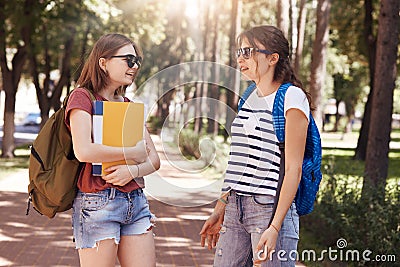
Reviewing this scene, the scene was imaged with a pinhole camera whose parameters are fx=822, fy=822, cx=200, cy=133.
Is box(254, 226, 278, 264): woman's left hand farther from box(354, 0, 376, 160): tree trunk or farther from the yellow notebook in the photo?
box(354, 0, 376, 160): tree trunk

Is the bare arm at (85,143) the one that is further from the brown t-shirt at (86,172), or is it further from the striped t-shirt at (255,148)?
the striped t-shirt at (255,148)

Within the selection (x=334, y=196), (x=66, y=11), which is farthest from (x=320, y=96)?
(x=66, y=11)

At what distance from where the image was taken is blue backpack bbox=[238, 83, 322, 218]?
140 inches

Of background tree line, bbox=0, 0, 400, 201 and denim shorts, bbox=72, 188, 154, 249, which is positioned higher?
background tree line, bbox=0, 0, 400, 201

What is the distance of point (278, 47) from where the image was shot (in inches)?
145

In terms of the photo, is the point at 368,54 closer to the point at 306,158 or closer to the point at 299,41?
the point at 299,41

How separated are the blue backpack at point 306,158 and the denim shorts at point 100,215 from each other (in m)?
0.75

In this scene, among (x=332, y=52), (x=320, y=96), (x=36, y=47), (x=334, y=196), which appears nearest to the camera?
(x=334, y=196)

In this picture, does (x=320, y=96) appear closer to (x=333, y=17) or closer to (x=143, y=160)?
(x=143, y=160)

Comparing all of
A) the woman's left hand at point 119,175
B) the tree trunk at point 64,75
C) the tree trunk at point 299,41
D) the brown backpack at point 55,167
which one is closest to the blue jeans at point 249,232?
the woman's left hand at point 119,175

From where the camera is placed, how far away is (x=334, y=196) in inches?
388

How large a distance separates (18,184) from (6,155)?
28.8ft

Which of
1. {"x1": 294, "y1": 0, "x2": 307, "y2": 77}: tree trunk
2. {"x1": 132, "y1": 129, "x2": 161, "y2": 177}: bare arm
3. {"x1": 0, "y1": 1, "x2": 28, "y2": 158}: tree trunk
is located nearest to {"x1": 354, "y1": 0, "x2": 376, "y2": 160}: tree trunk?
{"x1": 294, "y1": 0, "x2": 307, "y2": 77}: tree trunk

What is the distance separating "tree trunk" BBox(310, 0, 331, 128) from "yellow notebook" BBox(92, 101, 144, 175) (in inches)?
429
